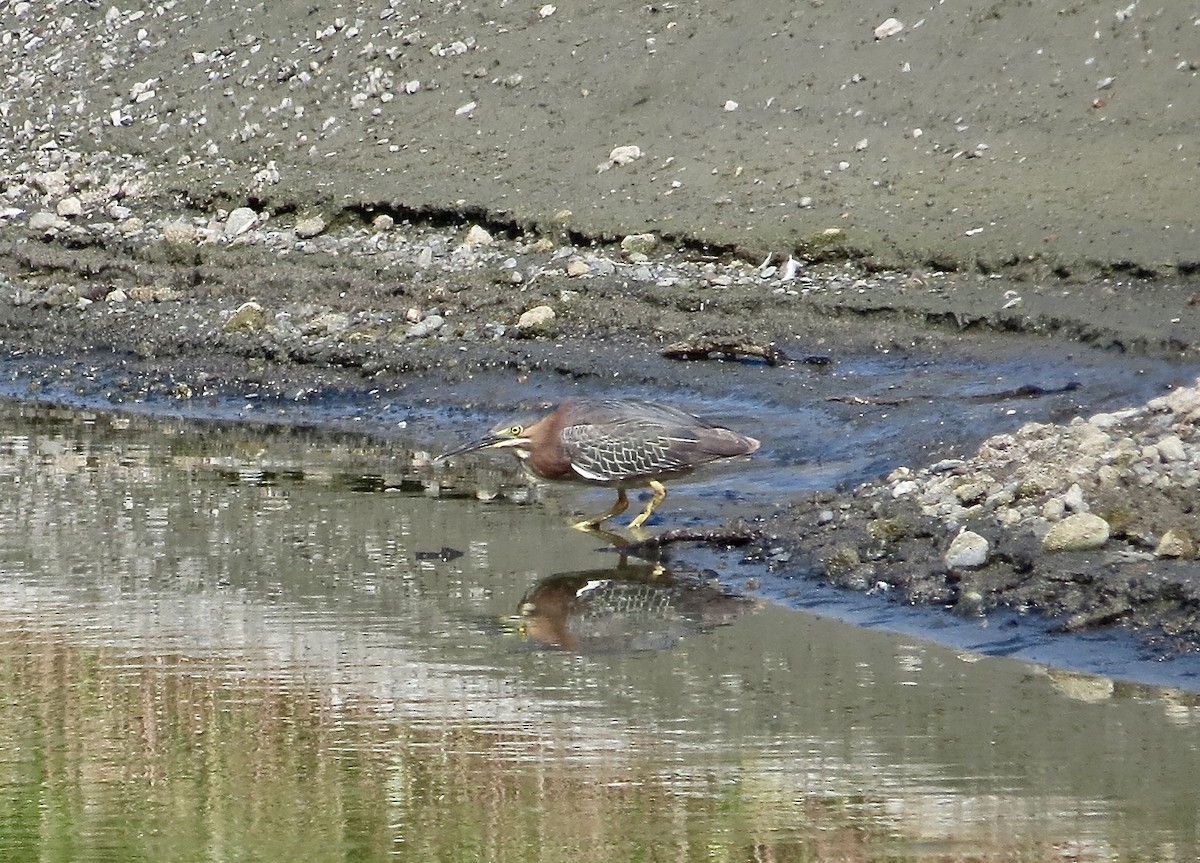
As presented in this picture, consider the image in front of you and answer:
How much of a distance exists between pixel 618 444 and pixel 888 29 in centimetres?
658

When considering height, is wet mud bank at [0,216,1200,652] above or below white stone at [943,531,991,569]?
above

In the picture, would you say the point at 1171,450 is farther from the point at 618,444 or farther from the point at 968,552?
the point at 618,444

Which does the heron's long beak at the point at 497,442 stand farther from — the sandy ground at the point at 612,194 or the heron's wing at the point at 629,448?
the sandy ground at the point at 612,194

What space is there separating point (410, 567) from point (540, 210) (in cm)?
574

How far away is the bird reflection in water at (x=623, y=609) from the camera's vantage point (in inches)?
262

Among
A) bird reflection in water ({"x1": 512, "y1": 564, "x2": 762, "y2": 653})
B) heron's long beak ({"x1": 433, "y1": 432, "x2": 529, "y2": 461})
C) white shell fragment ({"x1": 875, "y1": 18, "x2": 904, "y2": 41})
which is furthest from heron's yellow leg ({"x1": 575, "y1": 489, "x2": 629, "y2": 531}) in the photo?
white shell fragment ({"x1": 875, "y1": 18, "x2": 904, "y2": 41})

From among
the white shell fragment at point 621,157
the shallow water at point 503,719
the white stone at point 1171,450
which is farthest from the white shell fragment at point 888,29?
the white stone at point 1171,450

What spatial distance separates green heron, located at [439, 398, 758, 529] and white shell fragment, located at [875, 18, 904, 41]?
6.16m

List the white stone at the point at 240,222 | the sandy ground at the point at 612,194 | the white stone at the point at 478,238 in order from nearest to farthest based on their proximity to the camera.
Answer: the sandy ground at the point at 612,194 < the white stone at the point at 478,238 < the white stone at the point at 240,222

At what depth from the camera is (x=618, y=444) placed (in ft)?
27.0

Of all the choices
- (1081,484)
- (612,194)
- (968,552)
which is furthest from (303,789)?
(612,194)

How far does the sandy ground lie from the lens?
11398mm

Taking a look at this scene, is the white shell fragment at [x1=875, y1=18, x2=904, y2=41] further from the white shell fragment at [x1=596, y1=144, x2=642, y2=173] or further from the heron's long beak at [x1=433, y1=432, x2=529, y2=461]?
the heron's long beak at [x1=433, y1=432, x2=529, y2=461]

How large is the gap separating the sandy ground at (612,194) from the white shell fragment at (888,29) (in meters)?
0.05
